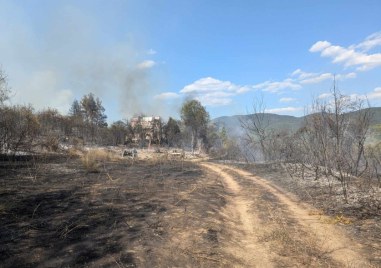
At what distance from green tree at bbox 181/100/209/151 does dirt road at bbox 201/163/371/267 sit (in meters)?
50.8

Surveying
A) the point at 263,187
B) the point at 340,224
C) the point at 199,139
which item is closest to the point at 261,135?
the point at 263,187

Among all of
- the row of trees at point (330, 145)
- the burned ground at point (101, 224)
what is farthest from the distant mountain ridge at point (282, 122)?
the burned ground at point (101, 224)

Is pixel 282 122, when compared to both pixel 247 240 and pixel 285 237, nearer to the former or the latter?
pixel 285 237

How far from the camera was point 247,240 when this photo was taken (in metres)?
9.46

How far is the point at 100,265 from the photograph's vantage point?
6.86m

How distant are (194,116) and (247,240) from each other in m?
56.2

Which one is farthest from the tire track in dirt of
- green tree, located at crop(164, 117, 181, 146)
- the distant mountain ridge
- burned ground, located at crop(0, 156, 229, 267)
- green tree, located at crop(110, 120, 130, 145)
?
green tree, located at crop(164, 117, 181, 146)

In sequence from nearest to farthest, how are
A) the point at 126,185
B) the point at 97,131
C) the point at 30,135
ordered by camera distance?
1. the point at 126,185
2. the point at 30,135
3. the point at 97,131

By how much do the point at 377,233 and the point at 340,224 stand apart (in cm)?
116

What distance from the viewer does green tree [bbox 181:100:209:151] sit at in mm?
65312

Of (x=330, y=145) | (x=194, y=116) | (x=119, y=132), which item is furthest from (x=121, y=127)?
(x=330, y=145)

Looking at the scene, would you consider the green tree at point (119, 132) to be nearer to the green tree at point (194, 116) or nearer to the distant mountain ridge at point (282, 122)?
the green tree at point (194, 116)

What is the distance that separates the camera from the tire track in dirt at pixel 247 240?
26.3 feet

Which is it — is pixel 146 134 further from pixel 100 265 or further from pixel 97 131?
pixel 100 265
